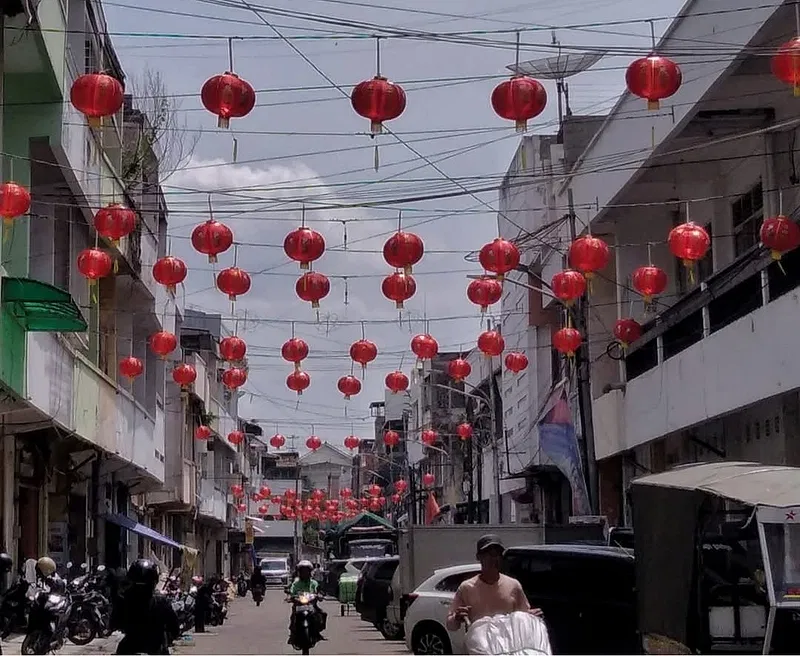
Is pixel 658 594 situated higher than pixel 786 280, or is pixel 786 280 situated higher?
pixel 786 280

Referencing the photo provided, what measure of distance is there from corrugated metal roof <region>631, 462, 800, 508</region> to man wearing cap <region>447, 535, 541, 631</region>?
2204 mm

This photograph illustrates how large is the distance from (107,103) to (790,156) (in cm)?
1262

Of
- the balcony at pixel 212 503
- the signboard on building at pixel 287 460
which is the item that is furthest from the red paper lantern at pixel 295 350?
the signboard on building at pixel 287 460

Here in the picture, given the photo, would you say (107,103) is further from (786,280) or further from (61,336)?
(786,280)

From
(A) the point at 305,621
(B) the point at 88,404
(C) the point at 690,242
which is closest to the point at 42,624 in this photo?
(A) the point at 305,621

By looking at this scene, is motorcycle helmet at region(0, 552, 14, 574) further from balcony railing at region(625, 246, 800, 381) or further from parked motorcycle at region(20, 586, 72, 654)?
balcony railing at region(625, 246, 800, 381)

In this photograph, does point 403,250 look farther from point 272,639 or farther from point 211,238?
point 272,639

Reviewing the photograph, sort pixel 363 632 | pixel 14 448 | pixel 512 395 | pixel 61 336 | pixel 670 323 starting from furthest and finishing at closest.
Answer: pixel 512 395 → pixel 363 632 → pixel 670 323 → pixel 14 448 → pixel 61 336

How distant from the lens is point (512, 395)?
49.8 m

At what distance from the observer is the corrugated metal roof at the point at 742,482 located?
10.1 metres

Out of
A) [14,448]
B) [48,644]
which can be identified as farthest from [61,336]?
[48,644]

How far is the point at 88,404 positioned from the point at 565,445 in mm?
11510

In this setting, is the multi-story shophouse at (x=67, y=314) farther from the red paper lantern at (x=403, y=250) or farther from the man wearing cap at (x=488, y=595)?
the man wearing cap at (x=488, y=595)

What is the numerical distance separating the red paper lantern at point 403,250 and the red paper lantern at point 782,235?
4.59 metres
